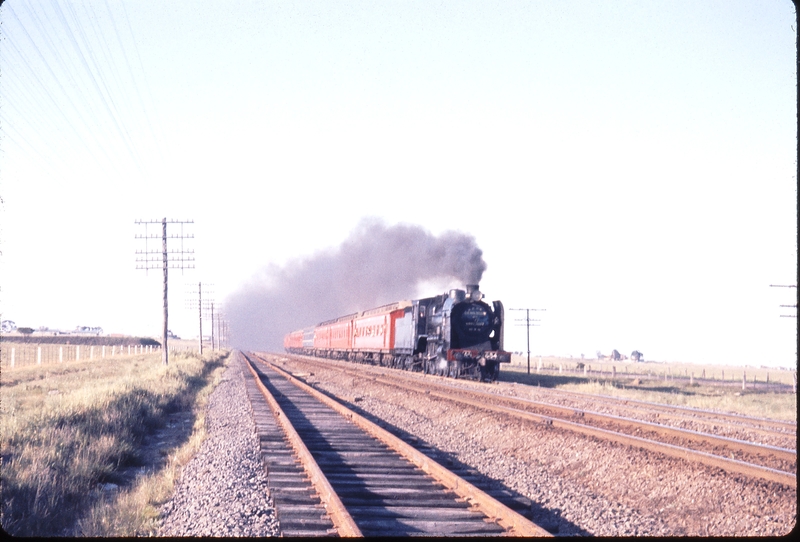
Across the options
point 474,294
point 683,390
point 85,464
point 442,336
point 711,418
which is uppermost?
point 474,294

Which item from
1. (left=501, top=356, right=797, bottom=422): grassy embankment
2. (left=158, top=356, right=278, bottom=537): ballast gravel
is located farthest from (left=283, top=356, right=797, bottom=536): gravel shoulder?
(left=501, top=356, right=797, bottom=422): grassy embankment

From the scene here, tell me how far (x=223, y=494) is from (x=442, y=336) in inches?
787

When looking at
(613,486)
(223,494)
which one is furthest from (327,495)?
(613,486)

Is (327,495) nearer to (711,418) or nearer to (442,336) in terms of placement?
(711,418)

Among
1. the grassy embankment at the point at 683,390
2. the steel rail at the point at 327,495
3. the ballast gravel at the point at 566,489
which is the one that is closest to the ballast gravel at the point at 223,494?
the ballast gravel at the point at 566,489

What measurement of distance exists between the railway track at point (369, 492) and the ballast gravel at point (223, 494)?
0.65 feet

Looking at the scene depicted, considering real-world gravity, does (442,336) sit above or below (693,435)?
above

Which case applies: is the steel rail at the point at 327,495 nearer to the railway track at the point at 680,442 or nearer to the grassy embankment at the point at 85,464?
the grassy embankment at the point at 85,464

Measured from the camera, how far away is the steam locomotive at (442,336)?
26453 millimetres

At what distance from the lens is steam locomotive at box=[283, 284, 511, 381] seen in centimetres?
2645

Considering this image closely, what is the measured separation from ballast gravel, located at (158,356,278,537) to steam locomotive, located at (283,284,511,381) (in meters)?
14.7

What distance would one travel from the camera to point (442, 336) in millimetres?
27250

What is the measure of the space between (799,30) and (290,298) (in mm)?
132421

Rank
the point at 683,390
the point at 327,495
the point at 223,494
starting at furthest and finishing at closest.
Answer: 1. the point at 683,390
2. the point at 223,494
3. the point at 327,495
